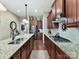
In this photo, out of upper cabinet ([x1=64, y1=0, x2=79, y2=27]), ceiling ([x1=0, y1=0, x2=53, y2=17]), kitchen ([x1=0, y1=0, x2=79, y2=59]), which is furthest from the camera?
ceiling ([x1=0, y1=0, x2=53, y2=17])

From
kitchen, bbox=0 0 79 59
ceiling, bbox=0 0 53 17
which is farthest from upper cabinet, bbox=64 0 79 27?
ceiling, bbox=0 0 53 17

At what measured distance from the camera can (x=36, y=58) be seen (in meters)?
5.64

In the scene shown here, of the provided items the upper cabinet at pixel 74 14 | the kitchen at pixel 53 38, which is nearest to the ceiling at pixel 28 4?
the kitchen at pixel 53 38

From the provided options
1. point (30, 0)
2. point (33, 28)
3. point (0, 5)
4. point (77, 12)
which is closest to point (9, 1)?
point (0, 5)

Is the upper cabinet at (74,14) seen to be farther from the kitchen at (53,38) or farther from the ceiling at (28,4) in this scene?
the ceiling at (28,4)

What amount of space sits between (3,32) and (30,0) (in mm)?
3409

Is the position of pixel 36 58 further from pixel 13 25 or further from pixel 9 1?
pixel 9 1

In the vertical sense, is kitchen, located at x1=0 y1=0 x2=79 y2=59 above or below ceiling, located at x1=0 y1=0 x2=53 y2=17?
below

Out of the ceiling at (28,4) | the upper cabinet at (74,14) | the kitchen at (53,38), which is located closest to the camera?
the kitchen at (53,38)

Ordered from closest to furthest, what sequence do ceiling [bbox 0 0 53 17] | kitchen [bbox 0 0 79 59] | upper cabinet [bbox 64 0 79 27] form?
kitchen [bbox 0 0 79 59]
upper cabinet [bbox 64 0 79 27]
ceiling [bbox 0 0 53 17]

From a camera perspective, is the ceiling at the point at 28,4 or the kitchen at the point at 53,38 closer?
the kitchen at the point at 53,38

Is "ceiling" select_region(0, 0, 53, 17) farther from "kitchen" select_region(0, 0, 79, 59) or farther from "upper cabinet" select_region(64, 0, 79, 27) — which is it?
"upper cabinet" select_region(64, 0, 79, 27)

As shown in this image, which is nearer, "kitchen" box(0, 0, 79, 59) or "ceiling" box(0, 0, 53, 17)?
"kitchen" box(0, 0, 79, 59)

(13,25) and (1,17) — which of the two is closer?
(13,25)
